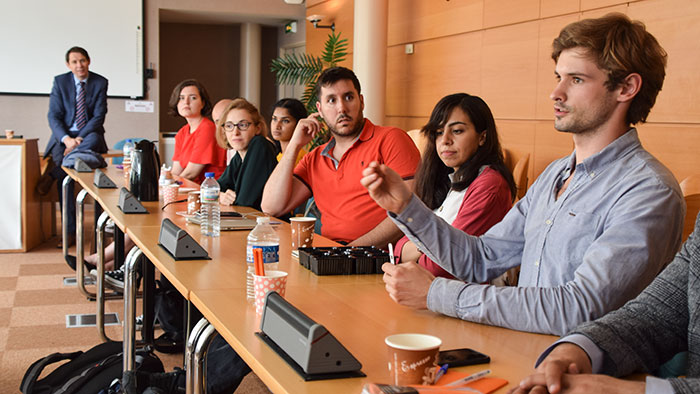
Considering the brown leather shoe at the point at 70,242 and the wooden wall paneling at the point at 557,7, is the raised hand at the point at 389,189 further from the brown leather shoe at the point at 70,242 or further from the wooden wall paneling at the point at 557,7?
the brown leather shoe at the point at 70,242

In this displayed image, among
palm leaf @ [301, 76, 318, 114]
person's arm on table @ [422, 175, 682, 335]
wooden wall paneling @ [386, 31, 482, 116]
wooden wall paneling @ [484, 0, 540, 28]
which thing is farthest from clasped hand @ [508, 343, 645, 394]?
palm leaf @ [301, 76, 318, 114]

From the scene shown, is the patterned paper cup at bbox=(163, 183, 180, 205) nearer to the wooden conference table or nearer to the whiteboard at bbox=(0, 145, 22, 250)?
the wooden conference table

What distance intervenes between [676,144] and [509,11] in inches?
76.2

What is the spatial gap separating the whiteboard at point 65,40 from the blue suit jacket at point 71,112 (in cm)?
238

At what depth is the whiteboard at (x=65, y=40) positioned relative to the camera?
27.8 ft

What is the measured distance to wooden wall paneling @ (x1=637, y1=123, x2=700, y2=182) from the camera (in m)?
3.95

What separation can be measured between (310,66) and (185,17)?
3.48 meters

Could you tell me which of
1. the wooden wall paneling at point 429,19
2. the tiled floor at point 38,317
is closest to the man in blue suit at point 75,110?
the tiled floor at point 38,317

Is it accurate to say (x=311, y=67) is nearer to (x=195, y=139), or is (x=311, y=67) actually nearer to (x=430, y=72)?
(x=430, y=72)

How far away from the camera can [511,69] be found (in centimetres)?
543

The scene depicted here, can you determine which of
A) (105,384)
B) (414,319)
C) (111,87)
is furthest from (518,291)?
(111,87)

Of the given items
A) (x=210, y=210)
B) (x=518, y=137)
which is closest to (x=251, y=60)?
(x=518, y=137)

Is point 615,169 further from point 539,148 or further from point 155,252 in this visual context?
point 539,148

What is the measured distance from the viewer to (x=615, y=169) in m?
1.57
